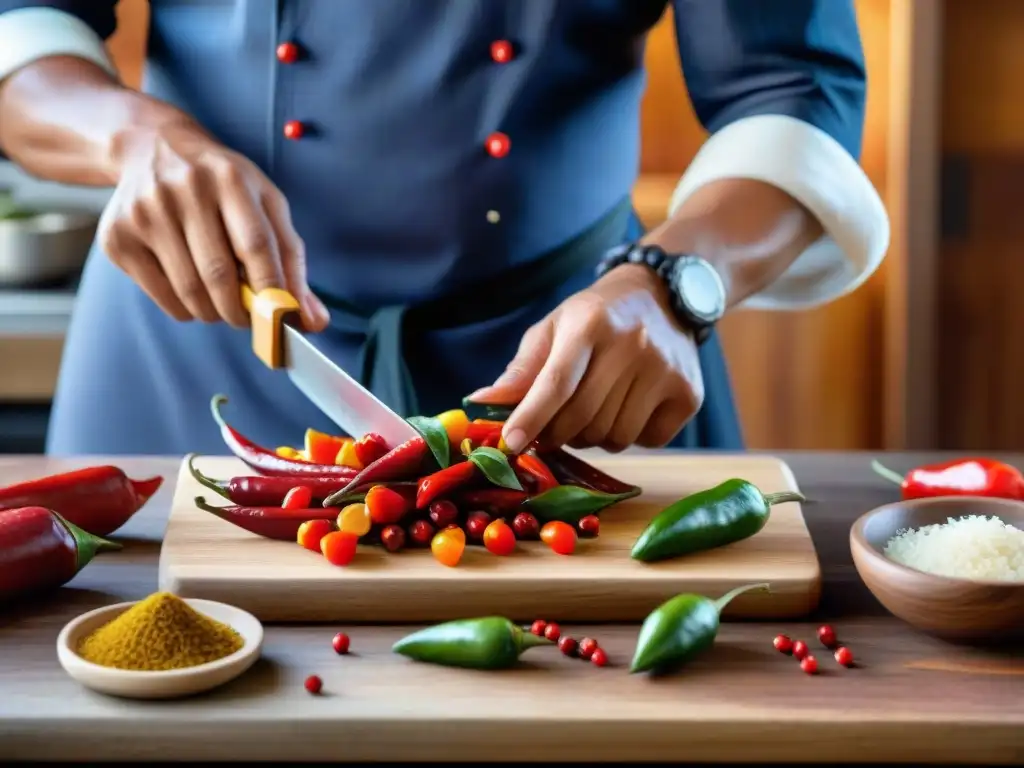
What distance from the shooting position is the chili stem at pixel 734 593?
1.02 m

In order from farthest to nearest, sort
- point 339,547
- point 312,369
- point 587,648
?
point 312,369, point 339,547, point 587,648

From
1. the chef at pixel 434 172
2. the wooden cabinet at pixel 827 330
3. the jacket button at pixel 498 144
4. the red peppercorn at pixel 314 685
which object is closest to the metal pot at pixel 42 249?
the wooden cabinet at pixel 827 330

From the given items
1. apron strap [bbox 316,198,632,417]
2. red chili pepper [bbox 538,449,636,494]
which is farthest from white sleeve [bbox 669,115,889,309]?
red chili pepper [bbox 538,449,636,494]

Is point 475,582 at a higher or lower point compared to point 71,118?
lower

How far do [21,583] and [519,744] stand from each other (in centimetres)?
44

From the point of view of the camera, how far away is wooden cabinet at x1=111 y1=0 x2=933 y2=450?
2.93 metres

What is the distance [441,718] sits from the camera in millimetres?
897

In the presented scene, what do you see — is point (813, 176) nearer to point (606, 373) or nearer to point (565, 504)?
point (606, 373)

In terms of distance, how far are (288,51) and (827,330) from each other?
1766 mm

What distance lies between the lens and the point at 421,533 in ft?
3.84

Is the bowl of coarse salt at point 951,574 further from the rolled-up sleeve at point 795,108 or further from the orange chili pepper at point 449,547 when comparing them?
the rolled-up sleeve at point 795,108

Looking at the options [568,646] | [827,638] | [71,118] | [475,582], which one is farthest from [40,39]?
[827,638]

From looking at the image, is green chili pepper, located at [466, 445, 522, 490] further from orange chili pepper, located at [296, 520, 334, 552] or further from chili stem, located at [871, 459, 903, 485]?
chili stem, located at [871, 459, 903, 485]

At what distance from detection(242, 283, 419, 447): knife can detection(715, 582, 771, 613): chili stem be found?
346mm
